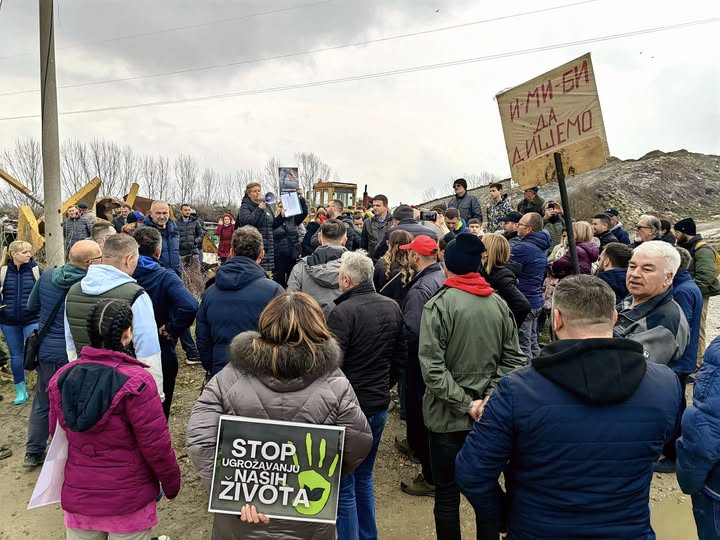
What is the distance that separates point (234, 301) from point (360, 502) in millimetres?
1608

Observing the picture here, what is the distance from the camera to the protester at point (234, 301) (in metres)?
3.37

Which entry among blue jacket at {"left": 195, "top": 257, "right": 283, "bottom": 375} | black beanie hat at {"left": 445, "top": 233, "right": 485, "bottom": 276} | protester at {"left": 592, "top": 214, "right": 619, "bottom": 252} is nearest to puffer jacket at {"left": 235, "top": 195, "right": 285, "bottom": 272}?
blue jacket at {"left": 195, "top": 257, "right": 283, "bottom": 375}

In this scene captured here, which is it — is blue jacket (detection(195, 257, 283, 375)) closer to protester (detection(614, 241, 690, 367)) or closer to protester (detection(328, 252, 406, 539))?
protester (detection(328, 252, 406, 539))

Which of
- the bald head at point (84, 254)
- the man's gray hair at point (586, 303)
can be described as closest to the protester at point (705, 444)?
the man's gray hair at point (586, 303)

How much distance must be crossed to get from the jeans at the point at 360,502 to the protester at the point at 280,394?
55 cm

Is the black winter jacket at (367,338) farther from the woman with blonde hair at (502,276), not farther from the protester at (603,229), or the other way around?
the protester at (603,229)

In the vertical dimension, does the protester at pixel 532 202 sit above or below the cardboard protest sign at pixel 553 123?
above

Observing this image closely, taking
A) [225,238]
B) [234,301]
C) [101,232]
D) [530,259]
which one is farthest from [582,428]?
[225,238]

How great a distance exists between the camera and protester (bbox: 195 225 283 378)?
11.0ft

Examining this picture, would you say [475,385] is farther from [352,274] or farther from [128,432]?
[128,432]

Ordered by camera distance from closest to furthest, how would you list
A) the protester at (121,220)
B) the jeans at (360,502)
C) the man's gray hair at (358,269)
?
1. the jeans at (360,502)
2. the man's gray hair at (358,269)
3. the protester at (121,220)

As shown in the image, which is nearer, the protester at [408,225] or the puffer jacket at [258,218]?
the protester at [408,225]

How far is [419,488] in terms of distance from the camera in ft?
12.6

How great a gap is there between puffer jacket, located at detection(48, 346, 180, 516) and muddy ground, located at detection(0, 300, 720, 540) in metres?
1.34
